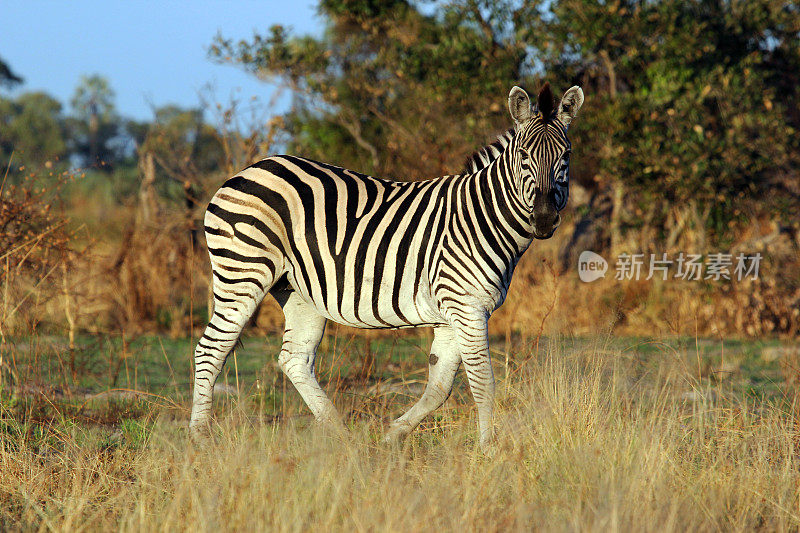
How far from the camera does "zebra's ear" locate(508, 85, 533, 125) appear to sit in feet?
16.5

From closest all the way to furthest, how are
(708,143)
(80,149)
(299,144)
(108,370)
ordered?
(108,370) → (708,143) → (299,144) → (80,149)

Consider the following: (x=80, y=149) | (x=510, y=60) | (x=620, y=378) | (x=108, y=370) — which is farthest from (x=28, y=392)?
(x=80, y=149)

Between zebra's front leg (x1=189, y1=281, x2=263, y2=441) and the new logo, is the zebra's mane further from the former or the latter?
the new logo

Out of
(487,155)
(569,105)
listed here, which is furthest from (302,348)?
(569,105)

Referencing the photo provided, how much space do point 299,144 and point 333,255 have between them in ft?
31.8

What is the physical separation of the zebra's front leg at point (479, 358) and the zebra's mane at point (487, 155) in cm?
109

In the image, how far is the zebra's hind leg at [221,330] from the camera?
213 inches

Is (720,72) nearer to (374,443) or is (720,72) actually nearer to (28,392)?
(374,443)

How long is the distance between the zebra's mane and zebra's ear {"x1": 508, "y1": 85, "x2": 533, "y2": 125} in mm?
238

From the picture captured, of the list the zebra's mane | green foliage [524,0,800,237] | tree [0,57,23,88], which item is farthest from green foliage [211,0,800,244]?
tree [0,57,23,88]

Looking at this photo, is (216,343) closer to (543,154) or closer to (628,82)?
(543,154)

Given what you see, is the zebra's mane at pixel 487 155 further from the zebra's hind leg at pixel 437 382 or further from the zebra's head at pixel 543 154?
the zebra's hind leg at pixel 437 382

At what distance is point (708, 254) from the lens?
37.2 feet

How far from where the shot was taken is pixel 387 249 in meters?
5.31
